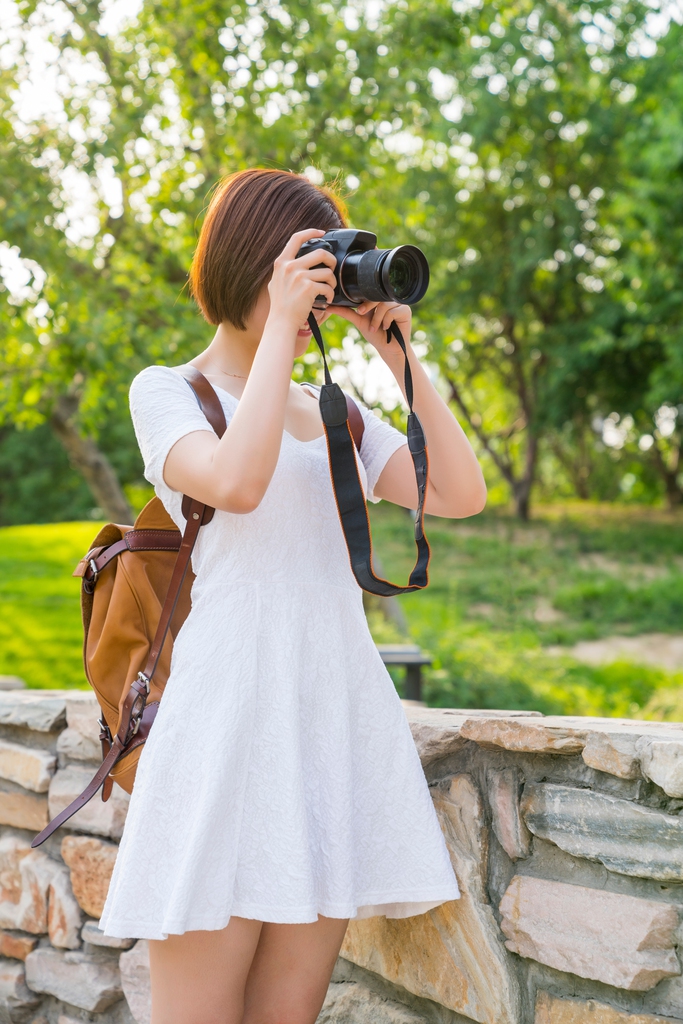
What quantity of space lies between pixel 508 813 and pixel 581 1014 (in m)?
0.33

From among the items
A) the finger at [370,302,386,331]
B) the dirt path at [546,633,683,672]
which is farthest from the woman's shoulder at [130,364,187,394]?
the dirt path at [546,633,683,672]

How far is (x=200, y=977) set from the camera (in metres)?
1.32

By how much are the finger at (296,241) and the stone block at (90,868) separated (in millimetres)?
1482

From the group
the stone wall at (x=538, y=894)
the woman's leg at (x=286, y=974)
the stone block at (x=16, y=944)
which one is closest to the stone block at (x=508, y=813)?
the stone wall at (x=538, y=894)

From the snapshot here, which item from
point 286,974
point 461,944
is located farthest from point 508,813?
point 286,974

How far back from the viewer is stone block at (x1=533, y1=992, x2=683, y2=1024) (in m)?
1.46

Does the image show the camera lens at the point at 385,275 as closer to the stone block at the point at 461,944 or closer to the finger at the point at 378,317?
the finger at the point at 378,317

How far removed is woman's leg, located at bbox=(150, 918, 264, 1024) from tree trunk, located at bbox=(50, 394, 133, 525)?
539 centimetres

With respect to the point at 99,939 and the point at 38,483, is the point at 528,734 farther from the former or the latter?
the point at 38,483

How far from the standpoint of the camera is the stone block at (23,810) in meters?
2.39

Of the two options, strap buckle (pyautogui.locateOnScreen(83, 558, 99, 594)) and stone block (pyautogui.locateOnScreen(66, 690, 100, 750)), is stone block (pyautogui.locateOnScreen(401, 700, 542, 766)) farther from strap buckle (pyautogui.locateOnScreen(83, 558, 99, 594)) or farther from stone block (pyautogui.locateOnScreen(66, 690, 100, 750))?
stone block (pyautogui.locateOnScreen(66, 690, 100, 750))

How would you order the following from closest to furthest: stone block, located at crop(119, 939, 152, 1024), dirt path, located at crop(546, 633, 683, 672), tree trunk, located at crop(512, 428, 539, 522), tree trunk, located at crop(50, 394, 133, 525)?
1. stone block, located at crop(119, 939, 152, 1024)
2. tree trunk, located at crop(50, 394, 133, 525)
3. dirt path, located at crop(546, 633, 683, 672)
4. tree trunk, located at crop(512, 428, 539, 522)

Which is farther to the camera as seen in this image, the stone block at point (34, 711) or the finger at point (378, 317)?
the stone block at point (34, 711)

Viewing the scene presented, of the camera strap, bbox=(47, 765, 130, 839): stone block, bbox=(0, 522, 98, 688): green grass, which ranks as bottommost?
bbox=(0, 522, 98, 688): green grass
